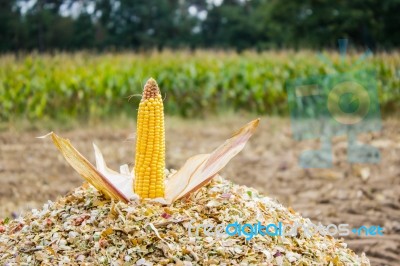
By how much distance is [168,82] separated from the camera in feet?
31.8

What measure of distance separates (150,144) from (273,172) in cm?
382

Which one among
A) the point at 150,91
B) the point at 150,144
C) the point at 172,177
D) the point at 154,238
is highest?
the point at 150,91

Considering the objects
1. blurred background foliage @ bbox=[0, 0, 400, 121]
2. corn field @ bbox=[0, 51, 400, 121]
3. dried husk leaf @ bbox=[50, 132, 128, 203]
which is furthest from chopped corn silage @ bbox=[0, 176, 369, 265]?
corn field @ bbox=[0, 51, 400, 121]

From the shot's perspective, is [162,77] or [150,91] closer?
[150,91]

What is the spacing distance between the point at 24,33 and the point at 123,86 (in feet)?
45.5

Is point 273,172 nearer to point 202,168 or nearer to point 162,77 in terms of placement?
point 202,168

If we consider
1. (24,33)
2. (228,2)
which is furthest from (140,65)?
(228,2)

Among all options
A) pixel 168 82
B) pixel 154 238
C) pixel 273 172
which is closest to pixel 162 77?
pixel 168 82

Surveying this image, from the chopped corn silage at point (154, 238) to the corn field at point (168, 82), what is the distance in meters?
6.82

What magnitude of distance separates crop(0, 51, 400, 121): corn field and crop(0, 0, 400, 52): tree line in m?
11.0

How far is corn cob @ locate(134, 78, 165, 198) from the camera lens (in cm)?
196

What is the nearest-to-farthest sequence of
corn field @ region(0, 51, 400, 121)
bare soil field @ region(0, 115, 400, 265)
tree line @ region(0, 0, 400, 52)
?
bare soil field @ region(0, 115, 400, 265) → corn field @ region(0, 51, 400, 121) → tree line @ region(0, 0, 400, 52)

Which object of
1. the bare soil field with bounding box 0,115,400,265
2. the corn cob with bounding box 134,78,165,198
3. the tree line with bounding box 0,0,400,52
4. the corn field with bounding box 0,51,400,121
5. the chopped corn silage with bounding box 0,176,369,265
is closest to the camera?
the chopped corn silage with bounding box 0,176,369,265

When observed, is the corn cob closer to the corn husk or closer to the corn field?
the corn husk
